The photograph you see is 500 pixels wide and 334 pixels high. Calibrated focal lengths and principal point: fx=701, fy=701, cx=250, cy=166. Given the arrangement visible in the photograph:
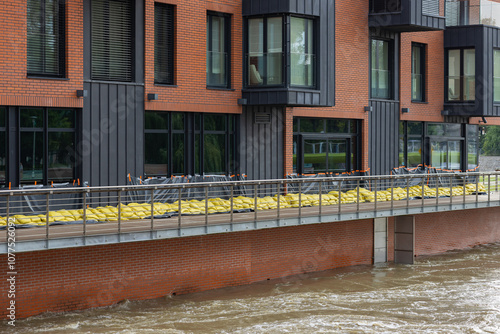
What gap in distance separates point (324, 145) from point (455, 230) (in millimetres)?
5917

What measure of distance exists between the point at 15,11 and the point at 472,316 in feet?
40.8

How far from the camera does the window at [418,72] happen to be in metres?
26.4

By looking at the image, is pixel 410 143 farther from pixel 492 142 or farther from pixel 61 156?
pixel 492 142

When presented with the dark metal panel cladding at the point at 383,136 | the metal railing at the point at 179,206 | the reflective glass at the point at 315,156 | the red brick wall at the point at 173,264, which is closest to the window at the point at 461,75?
the dark metal panel cladding at the point at 383,136

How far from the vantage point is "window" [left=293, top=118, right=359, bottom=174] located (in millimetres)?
22328

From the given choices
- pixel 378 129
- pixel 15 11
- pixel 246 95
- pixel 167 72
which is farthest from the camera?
pixel 378 129

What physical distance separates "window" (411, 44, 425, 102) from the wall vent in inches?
304

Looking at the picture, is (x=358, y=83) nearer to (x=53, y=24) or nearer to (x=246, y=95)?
(x=246, y=95)

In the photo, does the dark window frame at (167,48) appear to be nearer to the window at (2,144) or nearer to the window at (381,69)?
the window at (2,144)

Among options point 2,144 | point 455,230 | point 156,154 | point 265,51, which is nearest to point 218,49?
point 265,51

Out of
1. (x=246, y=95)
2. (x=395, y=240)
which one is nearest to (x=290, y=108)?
(x=246, y=95)

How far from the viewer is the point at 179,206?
14.5 m

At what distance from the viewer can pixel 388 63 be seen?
83.0 ft

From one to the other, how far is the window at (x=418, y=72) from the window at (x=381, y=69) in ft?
4.93
